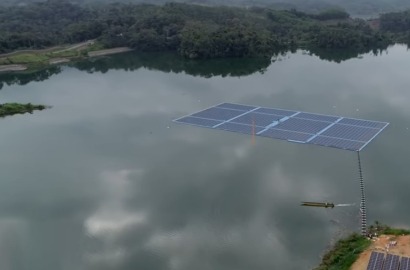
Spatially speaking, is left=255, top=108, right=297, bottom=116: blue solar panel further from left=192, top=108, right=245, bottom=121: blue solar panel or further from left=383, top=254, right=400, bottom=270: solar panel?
left=383, top=254, right=400, bottom=270: solar panel

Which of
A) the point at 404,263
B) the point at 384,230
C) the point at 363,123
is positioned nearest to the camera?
the point at 404,263

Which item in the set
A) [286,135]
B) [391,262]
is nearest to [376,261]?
[391,262]

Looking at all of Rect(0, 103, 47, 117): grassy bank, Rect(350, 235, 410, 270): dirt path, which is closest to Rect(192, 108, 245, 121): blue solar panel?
Rect(0, 103, 47, 117): grassy bank

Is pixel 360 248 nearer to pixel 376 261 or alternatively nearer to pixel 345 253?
pixel 345 253

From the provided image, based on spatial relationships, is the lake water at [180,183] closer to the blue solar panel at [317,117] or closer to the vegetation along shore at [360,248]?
the vegetation along shore at [360,248]

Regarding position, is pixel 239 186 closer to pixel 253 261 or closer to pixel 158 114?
pixel 253 261

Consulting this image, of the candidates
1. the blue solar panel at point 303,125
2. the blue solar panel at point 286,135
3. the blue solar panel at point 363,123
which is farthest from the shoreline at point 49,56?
the blue solar panel at point 363,123

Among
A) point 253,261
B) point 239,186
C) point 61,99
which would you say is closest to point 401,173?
point 239,186
